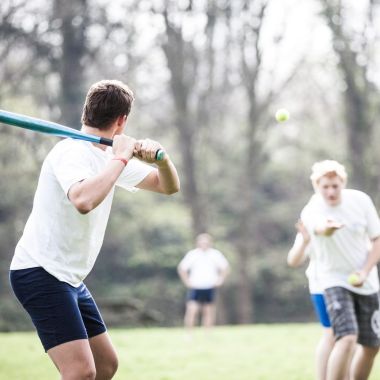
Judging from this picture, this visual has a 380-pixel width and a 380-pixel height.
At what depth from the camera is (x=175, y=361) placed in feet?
27.9

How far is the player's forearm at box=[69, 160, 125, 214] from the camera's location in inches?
119

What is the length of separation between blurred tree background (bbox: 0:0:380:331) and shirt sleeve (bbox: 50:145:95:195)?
14.9 meters

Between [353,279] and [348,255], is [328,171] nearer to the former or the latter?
[348,255]

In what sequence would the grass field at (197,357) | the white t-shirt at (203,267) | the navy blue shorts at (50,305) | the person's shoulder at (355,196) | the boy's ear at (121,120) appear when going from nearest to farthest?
1. the navy blue shorts at (50,305)
2. the boy's ear at (121,120)
3. the person's shoulder at (355,196)
4. the grass field at (197,357)
5. the white t-shirt at (203,267)

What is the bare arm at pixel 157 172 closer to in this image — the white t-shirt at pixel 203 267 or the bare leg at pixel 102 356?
the bare leg at pixel 102 356

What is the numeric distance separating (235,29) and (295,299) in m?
10.7

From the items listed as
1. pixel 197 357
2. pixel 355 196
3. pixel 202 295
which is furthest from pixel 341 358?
pixel 202 295

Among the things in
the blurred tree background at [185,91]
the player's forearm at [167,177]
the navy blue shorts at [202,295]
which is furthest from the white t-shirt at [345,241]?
the blurred tree background at [185,91]

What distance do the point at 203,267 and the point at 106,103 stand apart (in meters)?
9.52

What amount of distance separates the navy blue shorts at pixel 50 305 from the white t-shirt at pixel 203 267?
9362 mm

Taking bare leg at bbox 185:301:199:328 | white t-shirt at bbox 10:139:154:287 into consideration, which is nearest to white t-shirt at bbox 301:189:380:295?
white t-shirt at bbox 10:139:154:287

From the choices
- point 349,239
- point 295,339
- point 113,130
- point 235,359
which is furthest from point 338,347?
point 295,339

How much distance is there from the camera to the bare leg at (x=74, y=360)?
317 centimetres

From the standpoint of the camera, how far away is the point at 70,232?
132 inches
